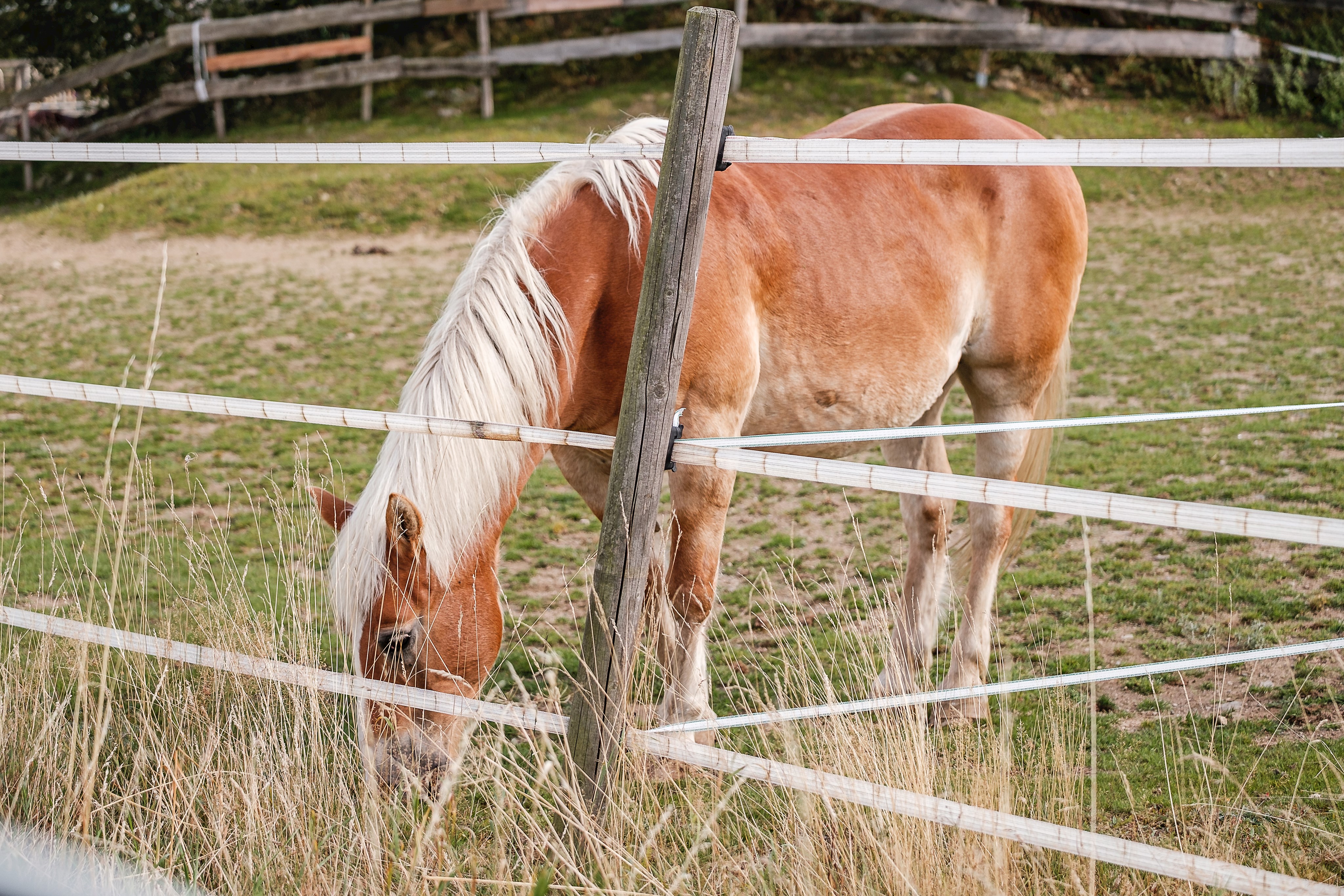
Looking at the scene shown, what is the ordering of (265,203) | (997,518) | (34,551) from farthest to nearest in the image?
(265,203) → (34,551) → (997,518)

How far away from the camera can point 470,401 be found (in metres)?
2.45

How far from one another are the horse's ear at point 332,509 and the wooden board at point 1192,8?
661 inches

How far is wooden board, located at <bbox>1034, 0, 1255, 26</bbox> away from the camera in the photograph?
50.8ft

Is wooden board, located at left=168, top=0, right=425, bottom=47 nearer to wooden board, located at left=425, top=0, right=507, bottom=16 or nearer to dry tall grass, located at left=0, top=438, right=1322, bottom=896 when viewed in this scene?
wooden board, located at left=425, top=0, right=507, bottom=16

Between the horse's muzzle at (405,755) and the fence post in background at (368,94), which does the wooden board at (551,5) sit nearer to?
the fence post in background at (368,94)

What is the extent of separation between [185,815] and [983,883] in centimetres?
169

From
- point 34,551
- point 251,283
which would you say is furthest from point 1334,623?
point 251,283

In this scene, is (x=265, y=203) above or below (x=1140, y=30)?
below

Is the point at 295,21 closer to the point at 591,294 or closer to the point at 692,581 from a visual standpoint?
the point at 591,294

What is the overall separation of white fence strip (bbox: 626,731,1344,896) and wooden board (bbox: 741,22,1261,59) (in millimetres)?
14471

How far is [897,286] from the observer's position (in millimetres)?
3293

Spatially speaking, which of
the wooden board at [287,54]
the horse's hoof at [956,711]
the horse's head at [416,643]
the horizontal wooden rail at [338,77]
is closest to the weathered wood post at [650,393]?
the horse's head at [416,643]

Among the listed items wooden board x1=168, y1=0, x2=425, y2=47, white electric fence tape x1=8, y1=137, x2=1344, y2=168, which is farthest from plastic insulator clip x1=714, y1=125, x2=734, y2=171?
wooden board x1=168, y1=0, x2=425, y2=47

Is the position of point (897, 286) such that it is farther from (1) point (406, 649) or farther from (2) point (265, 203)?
(2) point (265, 203)
